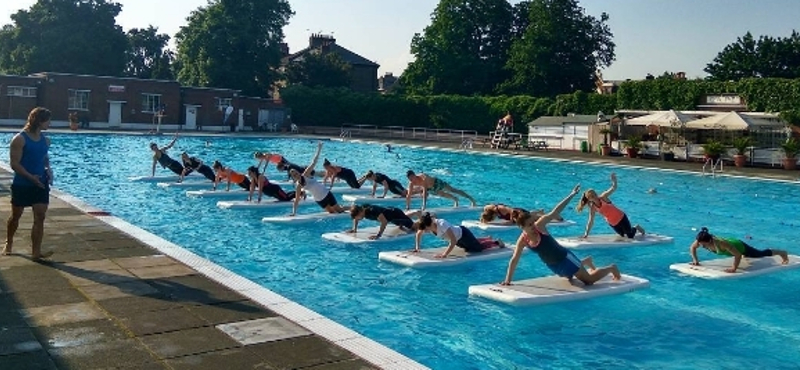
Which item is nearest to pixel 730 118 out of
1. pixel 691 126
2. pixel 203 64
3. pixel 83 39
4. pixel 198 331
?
pixel 691 126

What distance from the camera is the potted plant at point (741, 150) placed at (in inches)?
1407

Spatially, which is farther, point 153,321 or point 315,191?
point 315,191

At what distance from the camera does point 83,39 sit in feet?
219

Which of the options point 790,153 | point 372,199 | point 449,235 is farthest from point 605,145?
point 449,235

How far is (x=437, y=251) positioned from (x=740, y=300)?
4.81 meters

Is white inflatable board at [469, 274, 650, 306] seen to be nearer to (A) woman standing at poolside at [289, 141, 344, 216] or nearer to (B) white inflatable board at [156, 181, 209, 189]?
(A) woman standing at poolside at [289, 141, 344, 216]

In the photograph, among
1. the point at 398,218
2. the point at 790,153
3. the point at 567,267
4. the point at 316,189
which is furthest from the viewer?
Result: the point at 790,153

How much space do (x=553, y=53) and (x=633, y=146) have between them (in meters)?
28.9

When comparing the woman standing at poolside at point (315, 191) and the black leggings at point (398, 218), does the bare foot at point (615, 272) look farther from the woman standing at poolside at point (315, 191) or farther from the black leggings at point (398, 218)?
the woman standing at poolside at point (315, 191)

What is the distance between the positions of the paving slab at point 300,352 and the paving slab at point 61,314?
1.93m

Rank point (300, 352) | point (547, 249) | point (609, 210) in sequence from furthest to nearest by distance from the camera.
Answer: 1. point (609, 210)
2. point (547, 249)
3. point (300, 352)

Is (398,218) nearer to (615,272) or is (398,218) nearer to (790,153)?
(615,272)

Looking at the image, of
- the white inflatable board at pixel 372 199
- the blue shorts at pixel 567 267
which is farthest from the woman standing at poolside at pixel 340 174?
the blue shorts at pixel 567 267

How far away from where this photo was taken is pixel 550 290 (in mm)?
10484
